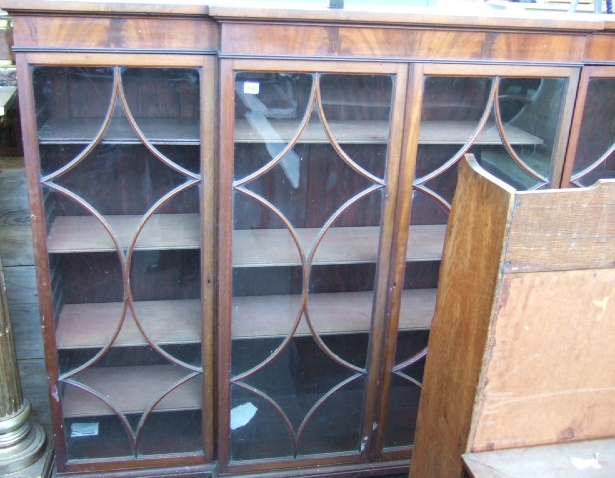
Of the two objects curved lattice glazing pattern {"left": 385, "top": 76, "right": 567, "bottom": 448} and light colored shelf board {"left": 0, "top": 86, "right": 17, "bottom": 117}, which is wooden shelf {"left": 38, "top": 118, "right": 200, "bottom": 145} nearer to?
light colored shelf board {"left": 0, "top": 86, "right": 17, "bottom": 117}

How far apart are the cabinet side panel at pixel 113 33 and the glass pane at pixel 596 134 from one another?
909 mm

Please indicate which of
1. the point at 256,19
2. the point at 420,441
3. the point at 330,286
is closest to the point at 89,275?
the point at 330,286

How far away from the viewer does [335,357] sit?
167 centimetres

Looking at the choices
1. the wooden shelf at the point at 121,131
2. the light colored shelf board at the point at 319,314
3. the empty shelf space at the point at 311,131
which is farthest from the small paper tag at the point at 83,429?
the empty shelf space at the point at 311,131

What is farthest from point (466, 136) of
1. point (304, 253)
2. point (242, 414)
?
point (242, 414)

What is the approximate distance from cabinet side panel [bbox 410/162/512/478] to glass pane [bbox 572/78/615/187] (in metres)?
0.87

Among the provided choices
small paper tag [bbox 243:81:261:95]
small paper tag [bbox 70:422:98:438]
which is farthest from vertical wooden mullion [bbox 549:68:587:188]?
small paper tag [bbox 70:422:98:438]

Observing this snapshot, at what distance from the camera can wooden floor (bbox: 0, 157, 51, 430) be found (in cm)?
222

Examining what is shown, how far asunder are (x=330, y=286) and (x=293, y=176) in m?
0.30

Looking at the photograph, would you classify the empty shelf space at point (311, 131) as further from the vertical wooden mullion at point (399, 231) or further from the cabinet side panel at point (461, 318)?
the cabinet side panel at point (461, 318)

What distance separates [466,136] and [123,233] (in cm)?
82

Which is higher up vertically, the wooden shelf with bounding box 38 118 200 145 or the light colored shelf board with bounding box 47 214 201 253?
the wooden shelf with bounding box 38 118 200 145

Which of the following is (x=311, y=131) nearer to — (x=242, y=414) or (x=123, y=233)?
(x=123, y=233)

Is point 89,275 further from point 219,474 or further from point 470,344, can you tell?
point 470,344
